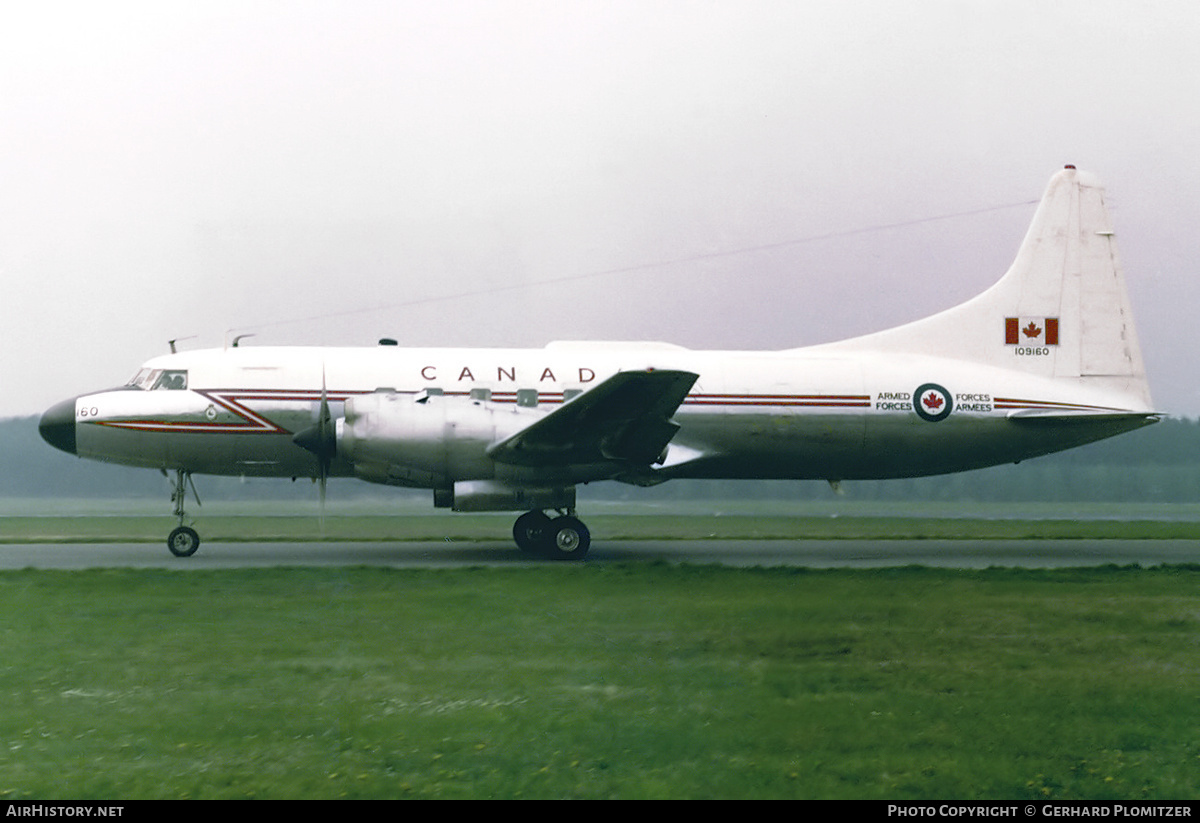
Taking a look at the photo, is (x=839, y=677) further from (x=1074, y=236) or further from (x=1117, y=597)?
(x=1074, y=236)

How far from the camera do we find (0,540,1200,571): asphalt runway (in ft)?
51.4

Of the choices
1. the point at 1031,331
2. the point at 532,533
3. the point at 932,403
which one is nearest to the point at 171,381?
the point at 532,533

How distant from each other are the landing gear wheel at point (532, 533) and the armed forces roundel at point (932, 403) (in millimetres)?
6858

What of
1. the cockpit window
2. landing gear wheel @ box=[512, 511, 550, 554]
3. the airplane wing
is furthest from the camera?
the cockpit window

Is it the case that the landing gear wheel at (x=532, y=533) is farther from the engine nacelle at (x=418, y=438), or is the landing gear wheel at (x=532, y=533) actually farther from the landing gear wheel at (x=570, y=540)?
the engine nacelle at (x=418, y=438)

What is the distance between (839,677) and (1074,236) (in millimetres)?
15353

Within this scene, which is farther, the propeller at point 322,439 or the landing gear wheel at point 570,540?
the landing gear wheel at point 570,540

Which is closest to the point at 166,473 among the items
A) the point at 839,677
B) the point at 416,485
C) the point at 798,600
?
the point at 416,485

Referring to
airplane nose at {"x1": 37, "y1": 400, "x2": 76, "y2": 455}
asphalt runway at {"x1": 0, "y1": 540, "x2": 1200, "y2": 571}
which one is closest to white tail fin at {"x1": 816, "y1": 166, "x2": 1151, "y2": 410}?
asphalt runway at {"x1": 0, "y1": 540, "x2": 1200, "y2": 571}

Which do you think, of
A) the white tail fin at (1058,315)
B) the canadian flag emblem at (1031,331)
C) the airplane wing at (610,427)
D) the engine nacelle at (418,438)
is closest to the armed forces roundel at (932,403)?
the white tail fin at (1058,315)

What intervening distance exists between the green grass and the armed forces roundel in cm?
656

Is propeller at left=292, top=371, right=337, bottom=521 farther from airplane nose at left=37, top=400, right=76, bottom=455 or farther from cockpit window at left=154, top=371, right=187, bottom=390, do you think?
airplane nose at left=37, top=400, right=76, bottom=455

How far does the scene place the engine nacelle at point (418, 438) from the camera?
50.5 feet

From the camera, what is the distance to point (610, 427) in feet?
52.4
